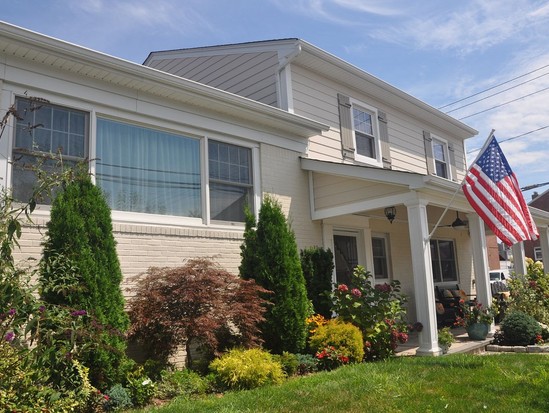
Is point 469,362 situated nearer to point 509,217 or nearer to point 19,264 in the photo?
point 509,217

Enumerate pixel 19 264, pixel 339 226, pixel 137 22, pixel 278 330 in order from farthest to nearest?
pixel 339 226 < pixel 137 22 < pixel 278 330 < pixel 19 264

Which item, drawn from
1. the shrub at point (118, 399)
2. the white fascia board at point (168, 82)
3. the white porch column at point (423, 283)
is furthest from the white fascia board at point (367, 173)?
the shrub at point (118, 399)

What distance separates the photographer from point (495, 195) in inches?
339

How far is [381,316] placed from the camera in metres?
8.41

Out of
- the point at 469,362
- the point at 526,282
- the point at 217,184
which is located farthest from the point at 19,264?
the point at 526,282

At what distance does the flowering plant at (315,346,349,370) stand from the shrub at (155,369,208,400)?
2023mm

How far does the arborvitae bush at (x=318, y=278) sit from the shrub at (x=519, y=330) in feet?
11.0

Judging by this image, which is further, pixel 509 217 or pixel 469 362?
pixel 509 217

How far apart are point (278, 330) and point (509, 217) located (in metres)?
4.37

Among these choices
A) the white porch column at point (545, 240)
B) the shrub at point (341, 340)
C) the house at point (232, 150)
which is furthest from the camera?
the white porch column at point (545, 240)

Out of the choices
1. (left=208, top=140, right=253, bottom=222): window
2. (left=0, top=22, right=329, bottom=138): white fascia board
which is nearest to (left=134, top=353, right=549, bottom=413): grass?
(left=208, top=140, right=253, bottom=222): window

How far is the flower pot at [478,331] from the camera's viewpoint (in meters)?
9.98

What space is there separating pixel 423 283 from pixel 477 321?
8.10ft

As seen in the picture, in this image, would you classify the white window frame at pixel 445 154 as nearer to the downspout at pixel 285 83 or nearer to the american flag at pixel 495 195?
the downspout at pixel 285 83
